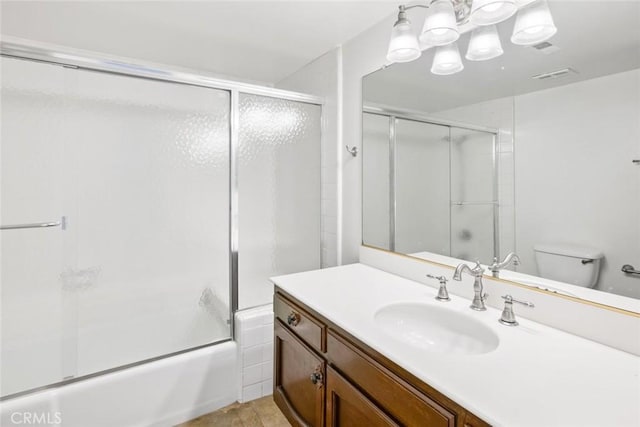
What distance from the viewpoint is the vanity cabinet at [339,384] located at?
2.42 ft

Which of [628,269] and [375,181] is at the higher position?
[375,181]

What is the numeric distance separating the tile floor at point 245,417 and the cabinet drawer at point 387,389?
0.90 meters

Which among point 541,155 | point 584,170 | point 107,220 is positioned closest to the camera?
point 584,170

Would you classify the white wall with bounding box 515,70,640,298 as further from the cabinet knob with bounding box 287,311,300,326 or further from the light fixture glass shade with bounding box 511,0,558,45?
the cabinet knob with bounding box 287,311,300,326

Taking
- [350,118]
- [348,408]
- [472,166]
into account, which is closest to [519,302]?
[472,166]

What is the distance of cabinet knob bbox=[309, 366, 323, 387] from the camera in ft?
3.61

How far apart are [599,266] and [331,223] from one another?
4.53 feet

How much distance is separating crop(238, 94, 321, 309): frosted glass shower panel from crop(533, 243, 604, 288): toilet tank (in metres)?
1.34

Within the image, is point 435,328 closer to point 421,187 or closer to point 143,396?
point 421,187

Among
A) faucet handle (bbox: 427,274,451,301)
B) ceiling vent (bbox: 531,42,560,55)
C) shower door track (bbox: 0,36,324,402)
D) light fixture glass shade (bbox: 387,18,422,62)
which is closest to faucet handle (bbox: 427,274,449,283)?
faucet handle (bbox: 427,274,451,301)

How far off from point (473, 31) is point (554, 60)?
35 cm

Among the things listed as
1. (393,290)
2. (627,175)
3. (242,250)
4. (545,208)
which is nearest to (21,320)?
(242,250)

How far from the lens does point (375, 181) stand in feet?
5.82

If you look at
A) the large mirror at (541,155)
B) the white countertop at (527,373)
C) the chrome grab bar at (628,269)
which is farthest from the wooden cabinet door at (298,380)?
the chrome grab bar at (628,269)
